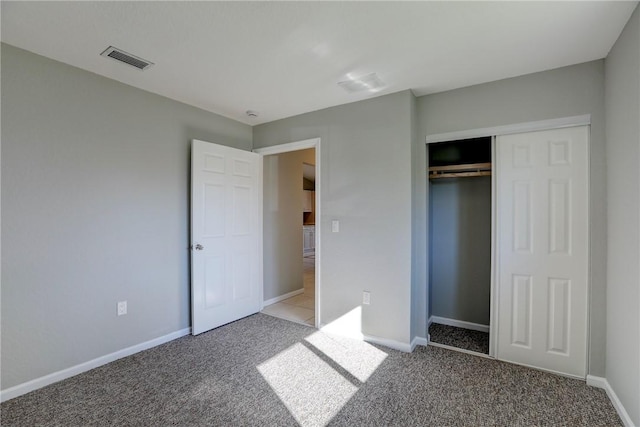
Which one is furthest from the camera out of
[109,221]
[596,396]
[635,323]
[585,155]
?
[109,221]

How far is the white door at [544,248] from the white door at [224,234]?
270cm

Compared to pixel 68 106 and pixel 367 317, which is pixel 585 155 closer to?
pixel 367 317

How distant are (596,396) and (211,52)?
145 inches

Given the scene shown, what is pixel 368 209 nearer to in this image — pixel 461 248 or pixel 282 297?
pixel 461 248

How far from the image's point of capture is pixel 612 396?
6.73 ft

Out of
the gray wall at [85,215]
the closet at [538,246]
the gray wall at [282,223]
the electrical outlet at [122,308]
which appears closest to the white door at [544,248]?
the closet at [538,246]

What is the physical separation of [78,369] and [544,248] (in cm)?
390

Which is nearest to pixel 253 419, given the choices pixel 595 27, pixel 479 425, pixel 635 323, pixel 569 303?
pixel 479 425

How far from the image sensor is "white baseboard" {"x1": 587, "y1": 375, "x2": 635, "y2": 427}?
1796 millimetres

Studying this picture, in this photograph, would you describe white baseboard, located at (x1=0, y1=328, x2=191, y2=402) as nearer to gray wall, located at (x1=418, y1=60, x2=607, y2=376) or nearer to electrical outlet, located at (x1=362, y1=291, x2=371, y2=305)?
electrical outlet, located at (x1=362, y1=291, x2=371, y2=305)

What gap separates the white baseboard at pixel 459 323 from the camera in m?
3.29

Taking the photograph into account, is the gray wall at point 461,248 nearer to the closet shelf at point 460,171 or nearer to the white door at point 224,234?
the closet shelf at point 460,171

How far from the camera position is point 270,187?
4297mm

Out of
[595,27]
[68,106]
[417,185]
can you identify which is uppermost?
[595,27]
